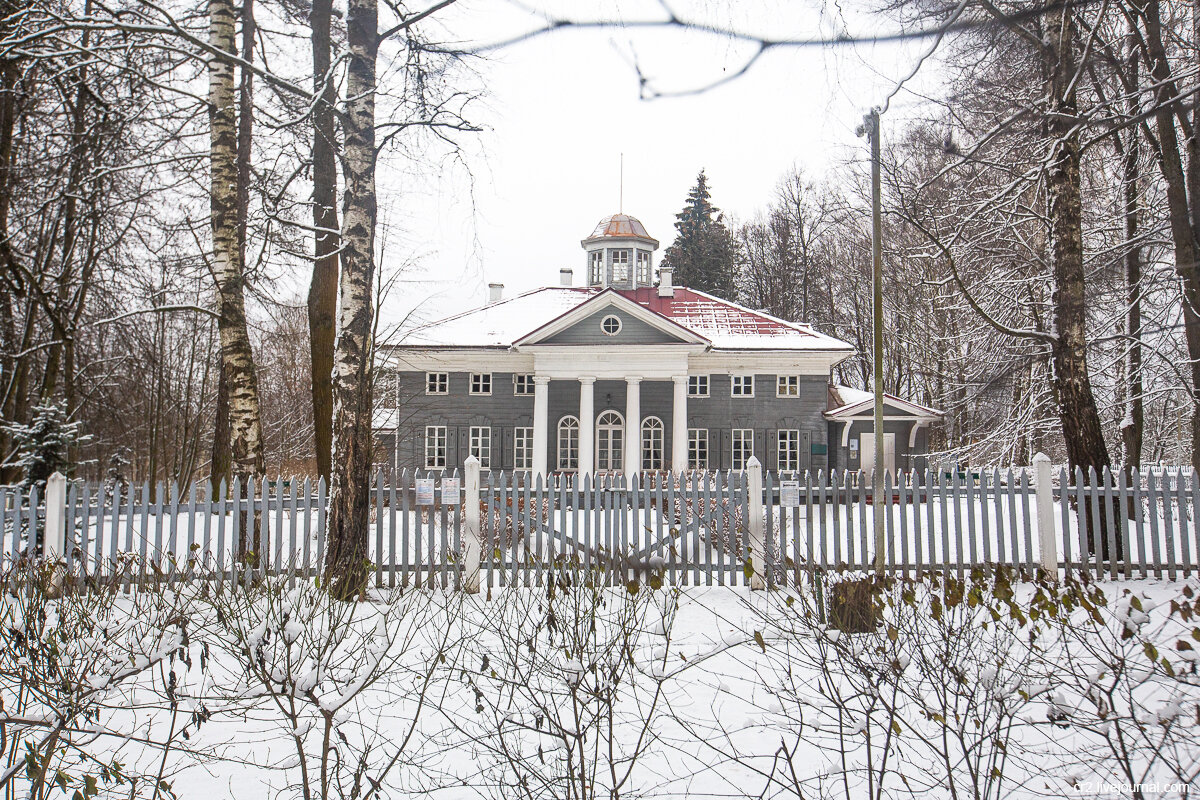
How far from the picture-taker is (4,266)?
446 inches

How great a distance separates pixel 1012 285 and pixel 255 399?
43.9 feet

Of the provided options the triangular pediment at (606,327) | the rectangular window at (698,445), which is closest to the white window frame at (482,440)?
the triangular pediment at (606,327)

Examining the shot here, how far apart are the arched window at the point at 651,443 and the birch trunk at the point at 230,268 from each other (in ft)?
58.1

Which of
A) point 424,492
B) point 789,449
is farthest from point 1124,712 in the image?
point 789,449

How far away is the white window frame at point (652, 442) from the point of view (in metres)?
25.8

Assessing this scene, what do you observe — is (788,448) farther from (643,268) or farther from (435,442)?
(435,442)

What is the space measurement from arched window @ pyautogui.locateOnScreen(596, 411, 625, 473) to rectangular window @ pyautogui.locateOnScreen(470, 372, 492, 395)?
386cm

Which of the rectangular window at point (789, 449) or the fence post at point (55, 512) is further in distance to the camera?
the rectangular window at point (789, 449)

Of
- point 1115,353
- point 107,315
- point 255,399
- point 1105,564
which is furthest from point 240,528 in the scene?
point 1115,353

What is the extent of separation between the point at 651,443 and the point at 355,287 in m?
18.8

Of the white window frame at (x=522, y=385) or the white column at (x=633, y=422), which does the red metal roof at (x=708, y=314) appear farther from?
the white window frame at (x=522, y=385)

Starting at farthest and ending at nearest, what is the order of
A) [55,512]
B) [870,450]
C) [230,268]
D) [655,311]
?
[655,311]
[870,450]
[230,268]
[55,512]

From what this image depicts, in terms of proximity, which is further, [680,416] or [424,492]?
[680,416]

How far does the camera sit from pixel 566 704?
439 cm
